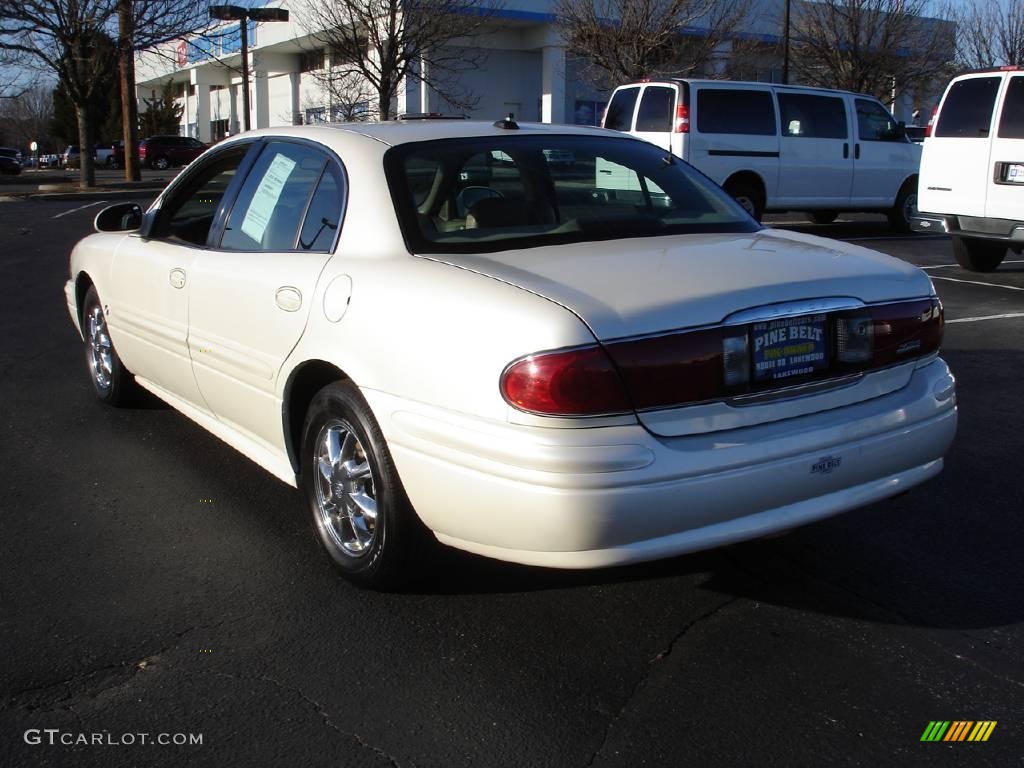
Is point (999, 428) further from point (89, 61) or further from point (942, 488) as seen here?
point (89, 61)

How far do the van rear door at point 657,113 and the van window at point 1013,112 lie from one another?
4.67 m

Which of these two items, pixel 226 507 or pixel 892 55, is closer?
pixel 226 507

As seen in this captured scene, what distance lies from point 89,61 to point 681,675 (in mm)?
31220

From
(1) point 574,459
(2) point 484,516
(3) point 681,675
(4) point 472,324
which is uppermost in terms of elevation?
(4) point 472,324

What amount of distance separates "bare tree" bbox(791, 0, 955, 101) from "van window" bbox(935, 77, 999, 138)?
2293 centimetres

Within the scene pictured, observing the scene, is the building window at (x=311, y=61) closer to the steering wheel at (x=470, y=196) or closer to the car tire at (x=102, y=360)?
the car tire at (x=102, y=360)

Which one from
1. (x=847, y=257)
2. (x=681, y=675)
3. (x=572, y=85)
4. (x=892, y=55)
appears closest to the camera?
(x=681, y=675)

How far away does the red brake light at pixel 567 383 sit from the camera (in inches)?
112

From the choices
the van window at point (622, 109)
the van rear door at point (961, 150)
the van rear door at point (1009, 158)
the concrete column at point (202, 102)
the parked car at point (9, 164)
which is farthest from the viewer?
the concrete column at point (202, 102)

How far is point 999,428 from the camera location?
18.4 feet

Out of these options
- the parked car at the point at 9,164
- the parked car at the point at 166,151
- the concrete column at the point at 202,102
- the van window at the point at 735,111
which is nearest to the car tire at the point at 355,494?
the van window at the point at 735,111

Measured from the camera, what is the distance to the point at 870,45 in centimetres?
3247

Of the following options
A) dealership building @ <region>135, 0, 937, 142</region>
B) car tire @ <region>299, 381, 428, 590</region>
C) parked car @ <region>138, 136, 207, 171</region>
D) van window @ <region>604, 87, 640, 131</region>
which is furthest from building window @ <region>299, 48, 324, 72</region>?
car tire @ <region>299, 381, 428, 590</region>

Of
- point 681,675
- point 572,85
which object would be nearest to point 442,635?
point 681,675
